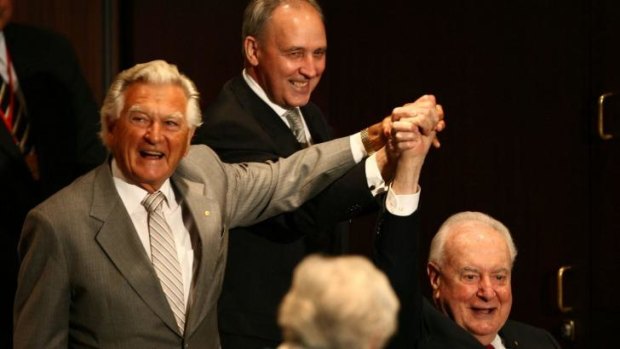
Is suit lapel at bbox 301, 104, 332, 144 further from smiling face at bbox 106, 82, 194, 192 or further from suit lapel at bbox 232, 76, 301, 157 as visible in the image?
smiling face at bbox 106, 82, 194, 192

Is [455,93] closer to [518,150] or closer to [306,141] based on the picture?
[518,150]

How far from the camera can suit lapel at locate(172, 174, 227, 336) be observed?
300cm

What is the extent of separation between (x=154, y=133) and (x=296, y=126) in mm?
611

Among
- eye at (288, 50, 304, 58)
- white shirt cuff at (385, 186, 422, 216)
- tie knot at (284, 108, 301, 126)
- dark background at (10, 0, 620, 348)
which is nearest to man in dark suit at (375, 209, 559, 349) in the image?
white shirt cuff at (385, 186, 422, 216)

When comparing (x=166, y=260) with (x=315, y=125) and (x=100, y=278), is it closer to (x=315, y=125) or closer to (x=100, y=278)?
(x=100, y=278)

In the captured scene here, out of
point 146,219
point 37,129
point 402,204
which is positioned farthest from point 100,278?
point 37,129

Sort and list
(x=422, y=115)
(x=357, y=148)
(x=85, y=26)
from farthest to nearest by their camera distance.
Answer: (x=85, y=26) < (x=357, y=148) < (x=422, y=115)

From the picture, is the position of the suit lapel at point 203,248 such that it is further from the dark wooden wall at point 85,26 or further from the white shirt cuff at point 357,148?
the dark wooden wall at point 85,26

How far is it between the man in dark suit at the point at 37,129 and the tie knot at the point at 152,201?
26.5 inches

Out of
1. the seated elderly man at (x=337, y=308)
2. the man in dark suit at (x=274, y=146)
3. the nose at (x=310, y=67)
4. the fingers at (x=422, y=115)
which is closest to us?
the seated elderly man at (x=337, y=308)

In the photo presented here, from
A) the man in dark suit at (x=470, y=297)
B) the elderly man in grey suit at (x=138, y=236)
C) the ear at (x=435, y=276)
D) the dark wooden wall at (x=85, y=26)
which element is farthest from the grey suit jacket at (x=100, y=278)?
the dark wooden wall at (x=85, y=26)

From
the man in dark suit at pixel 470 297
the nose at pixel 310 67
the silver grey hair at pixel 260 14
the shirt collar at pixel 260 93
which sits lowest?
the man in dark suit at pixel 470 297

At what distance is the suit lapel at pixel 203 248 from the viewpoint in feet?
9.85

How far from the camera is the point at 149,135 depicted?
300 cm
